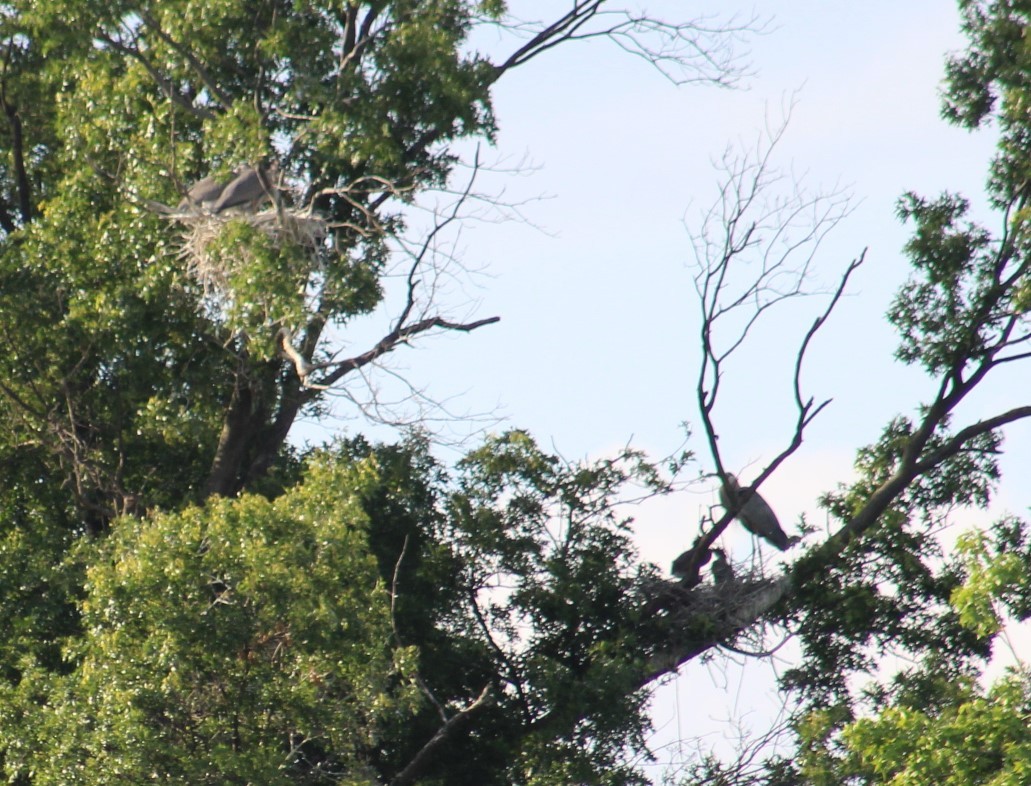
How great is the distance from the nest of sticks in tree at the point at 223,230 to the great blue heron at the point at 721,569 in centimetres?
480

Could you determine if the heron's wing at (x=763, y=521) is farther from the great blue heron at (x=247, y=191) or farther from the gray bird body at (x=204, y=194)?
the gray bird body at (x=204, y=194)

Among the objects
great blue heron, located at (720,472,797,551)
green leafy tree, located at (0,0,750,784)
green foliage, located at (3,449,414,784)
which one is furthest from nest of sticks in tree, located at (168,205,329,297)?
great blue heron, located at (720,472,797,551)

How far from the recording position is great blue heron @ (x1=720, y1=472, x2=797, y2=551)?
15.8 m

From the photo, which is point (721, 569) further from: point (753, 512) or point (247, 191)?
point (247, 191)

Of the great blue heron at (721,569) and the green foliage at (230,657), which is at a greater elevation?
the great blue heron at (721,569)

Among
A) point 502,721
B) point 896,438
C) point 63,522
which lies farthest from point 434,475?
point 896,438

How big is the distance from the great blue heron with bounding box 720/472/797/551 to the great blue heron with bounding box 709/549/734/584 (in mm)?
399

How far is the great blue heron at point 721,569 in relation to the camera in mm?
15828

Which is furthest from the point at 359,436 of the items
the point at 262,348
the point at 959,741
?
the point at 959,741

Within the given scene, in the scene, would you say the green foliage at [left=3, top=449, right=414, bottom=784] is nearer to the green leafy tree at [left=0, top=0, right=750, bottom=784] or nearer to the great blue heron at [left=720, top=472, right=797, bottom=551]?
the green leafy tree at [left=0, top=0, right=750, bottom=784]

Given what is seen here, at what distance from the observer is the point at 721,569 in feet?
52.3

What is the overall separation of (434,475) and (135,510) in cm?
285

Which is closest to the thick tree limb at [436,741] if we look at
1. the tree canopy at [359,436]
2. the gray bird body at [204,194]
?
the tree canopy at [359,436]

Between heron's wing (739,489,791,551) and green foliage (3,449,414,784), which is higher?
heron's wing (739,489,791,551)
